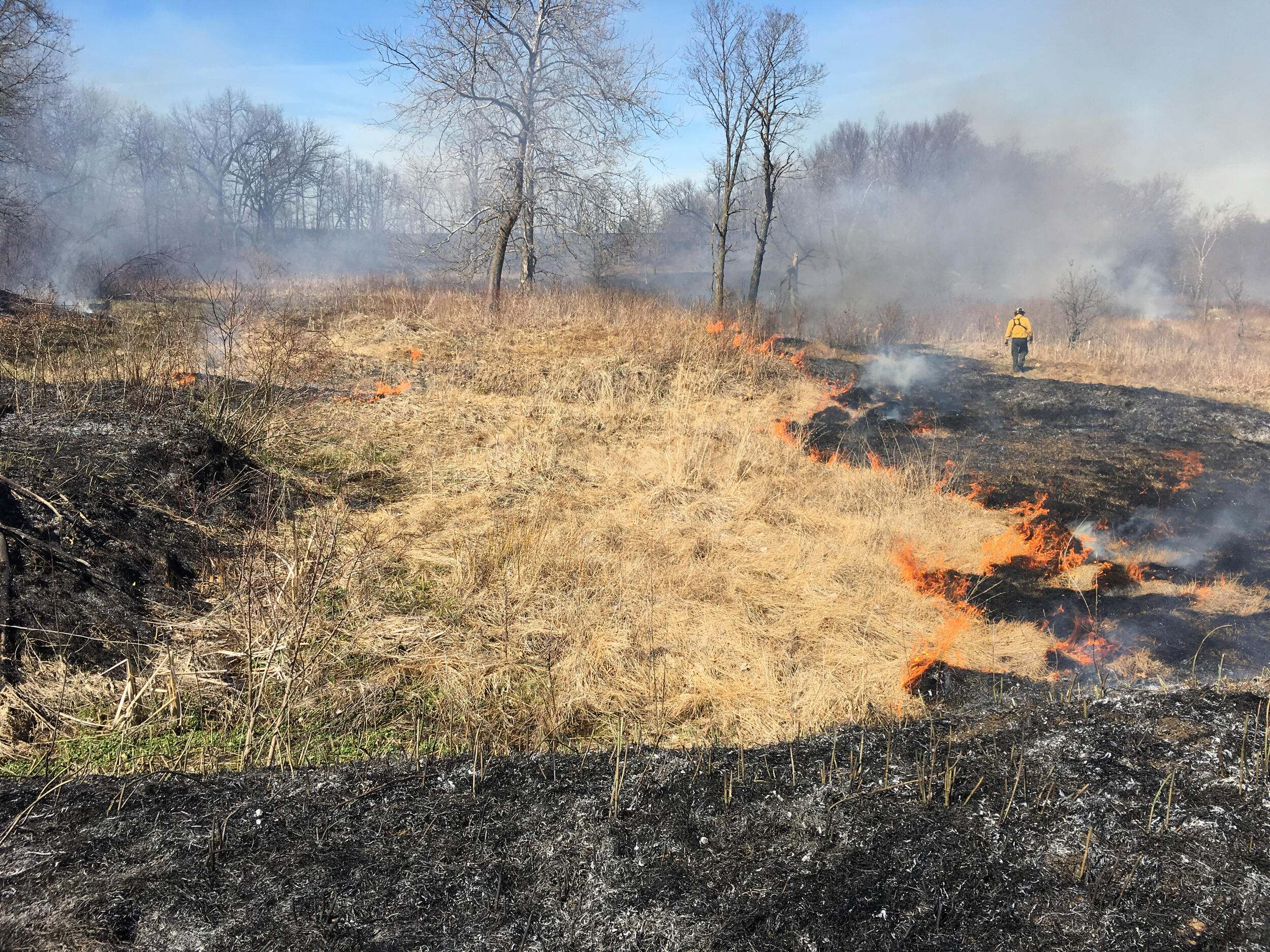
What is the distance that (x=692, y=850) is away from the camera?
2.46m

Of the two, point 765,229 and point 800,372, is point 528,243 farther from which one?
point 765,229

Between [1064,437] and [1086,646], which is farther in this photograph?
[1064,437]

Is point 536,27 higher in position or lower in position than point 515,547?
higher

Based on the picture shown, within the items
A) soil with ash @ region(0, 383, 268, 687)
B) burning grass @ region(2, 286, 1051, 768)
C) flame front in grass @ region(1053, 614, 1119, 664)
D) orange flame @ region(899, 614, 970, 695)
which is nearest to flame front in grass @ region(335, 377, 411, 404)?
burning grass @ region(2, 286, 1051, 768)

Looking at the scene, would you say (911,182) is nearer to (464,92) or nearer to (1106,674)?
(464,92)

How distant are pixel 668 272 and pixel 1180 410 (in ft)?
146

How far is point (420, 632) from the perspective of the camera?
14.5 feet

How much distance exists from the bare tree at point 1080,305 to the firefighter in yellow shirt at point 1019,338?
4.05 meters

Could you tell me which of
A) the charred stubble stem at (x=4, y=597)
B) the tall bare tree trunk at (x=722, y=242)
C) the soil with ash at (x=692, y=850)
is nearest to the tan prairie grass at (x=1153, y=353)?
the tall bare tree trunk at (x=722, y=242)

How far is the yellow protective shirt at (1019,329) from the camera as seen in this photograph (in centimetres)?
1480

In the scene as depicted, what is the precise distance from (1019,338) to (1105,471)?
7515mm

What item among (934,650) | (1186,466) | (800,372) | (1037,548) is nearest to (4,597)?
(934,650)

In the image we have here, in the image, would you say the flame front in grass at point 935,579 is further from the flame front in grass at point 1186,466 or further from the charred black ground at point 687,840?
the flame front in grass at point 1186,466

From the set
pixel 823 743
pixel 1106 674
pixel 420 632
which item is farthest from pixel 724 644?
pixel 1106 674
